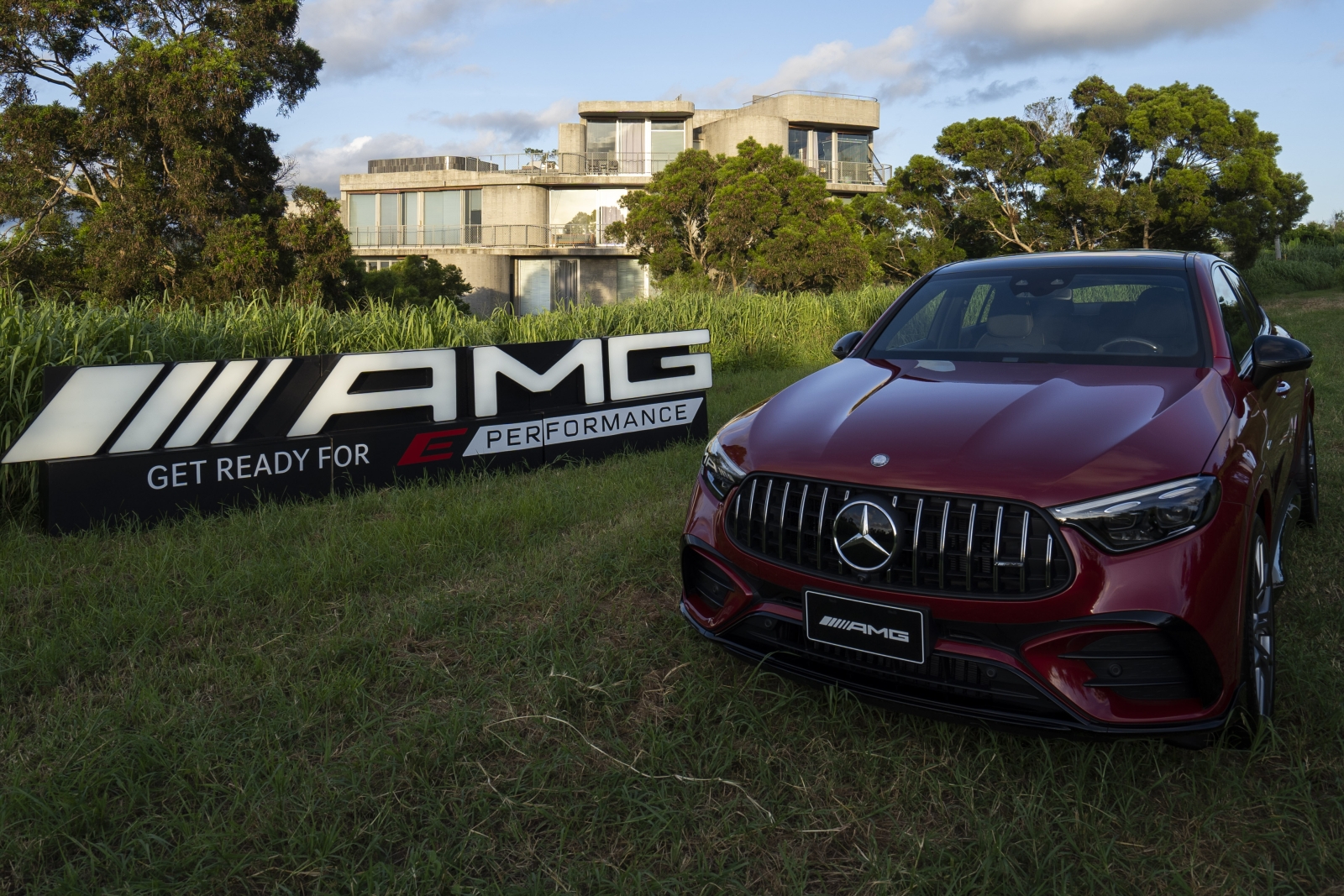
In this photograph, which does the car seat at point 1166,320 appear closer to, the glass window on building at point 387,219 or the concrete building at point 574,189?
the concrete building at point 574,189

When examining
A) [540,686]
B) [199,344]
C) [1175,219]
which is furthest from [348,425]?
[1175,219]

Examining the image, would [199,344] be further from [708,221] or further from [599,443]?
[708,221]

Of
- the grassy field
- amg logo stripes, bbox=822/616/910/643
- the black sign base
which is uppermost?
the black sign base

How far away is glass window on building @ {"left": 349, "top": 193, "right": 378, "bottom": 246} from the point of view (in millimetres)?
44750

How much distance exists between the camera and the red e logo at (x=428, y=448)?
6238 mm

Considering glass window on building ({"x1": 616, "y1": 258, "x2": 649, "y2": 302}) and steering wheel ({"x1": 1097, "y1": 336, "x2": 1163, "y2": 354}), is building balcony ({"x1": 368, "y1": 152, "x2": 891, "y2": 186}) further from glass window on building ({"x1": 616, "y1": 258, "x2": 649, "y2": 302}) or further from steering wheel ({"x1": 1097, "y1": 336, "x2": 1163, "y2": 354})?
steering wheel ({"x1": 1097, "y1": 336, "x2": 1163, "y2": 354})

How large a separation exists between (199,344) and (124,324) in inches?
19.2

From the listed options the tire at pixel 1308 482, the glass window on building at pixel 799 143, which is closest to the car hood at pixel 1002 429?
the tire at pixel 1308 482

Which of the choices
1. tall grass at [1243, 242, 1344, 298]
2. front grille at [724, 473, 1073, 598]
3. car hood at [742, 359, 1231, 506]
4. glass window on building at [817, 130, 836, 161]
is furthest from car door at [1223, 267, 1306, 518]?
glass window on building at [817, 130, 836, 161]

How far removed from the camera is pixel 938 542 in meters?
2.50

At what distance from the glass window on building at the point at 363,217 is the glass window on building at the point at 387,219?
0.31 m

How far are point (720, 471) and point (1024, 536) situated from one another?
1.06 metres

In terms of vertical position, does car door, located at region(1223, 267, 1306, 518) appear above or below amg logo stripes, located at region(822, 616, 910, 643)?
above

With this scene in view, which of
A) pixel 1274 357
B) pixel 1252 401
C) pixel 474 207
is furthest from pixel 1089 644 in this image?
pixel 474 207
